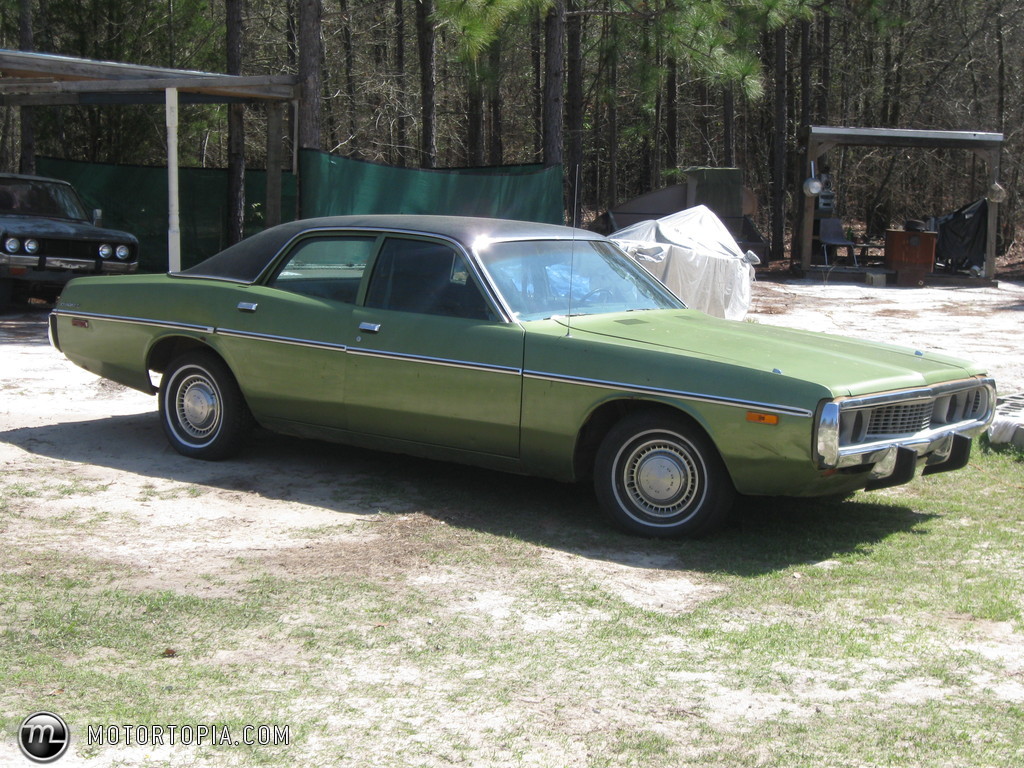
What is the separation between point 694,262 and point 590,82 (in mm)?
23196

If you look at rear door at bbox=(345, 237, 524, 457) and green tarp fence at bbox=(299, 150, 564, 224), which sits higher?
green tarp fence at bbox=(299, 150, 564, 224)

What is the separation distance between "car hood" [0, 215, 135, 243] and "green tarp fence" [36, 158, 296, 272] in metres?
3.12

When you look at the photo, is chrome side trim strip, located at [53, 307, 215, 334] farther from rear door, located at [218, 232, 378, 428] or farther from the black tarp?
the black tarp

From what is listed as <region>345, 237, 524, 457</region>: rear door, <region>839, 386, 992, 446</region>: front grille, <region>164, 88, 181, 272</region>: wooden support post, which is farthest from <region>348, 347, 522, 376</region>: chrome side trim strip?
<region>164, 88, 181, 272</region>: wooden support post

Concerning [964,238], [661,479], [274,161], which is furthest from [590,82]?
[661,479]

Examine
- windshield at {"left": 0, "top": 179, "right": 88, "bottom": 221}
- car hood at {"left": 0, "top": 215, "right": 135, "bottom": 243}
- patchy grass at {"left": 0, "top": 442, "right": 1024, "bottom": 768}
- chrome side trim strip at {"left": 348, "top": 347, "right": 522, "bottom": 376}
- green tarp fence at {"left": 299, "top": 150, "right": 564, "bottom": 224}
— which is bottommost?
patchy grass at {"left": 0, "top": 442, "right": 1024, "bottom": 768}

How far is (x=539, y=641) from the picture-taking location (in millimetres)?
4012

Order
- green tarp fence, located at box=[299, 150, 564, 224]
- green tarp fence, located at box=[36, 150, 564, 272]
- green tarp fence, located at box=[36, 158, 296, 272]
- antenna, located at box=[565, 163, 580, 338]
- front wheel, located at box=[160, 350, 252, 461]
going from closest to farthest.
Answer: antenna, located at box=[565, 163, 580, 338] → front wheel, located at box=[160, 350, 252, 461] → green tarp fence, located at box=[299, 150, 564, 224] → green tarp fence, located at box=[36, 150, 564, 272] → green tarp fence, located at box=[36, 158, 296, 272]

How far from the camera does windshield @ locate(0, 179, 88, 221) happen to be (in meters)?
13.3

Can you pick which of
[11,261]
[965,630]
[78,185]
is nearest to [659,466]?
[965,630]

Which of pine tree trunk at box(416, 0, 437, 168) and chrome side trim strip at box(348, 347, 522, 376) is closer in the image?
chrome side trim strip at box(348, 347, 522, 376)

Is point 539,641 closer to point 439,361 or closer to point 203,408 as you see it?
point 439,361

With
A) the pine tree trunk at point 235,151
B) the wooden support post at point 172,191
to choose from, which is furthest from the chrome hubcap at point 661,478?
the pine tree trunk at point 235,151

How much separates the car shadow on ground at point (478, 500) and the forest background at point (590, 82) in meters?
7.89
